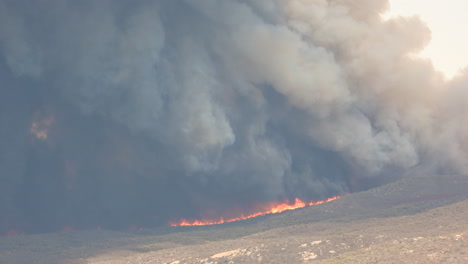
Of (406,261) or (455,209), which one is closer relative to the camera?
(406,261)

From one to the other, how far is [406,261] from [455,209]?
32.6 metres

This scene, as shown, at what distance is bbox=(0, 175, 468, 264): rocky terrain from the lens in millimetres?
75938

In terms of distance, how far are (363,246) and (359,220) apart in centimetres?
2180

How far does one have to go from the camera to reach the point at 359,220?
4077 inches

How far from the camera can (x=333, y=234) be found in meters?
92.4

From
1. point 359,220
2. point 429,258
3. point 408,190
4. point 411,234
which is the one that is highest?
point 408,190

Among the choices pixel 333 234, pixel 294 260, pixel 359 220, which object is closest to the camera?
pixel 294 260

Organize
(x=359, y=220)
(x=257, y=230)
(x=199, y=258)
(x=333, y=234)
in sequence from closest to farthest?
(x=199, y=258) → (x=333, y=234) → (x=359, y=220) → (x=257, y=230)

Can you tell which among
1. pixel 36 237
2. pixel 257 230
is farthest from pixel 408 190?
pixel 36 237

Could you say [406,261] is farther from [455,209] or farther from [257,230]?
[257,230]

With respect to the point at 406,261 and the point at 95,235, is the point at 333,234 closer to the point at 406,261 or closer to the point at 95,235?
the point at 406,261

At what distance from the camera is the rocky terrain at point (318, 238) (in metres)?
75.9

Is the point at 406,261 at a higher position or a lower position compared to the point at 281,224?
lower

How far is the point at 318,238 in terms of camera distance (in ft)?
294
